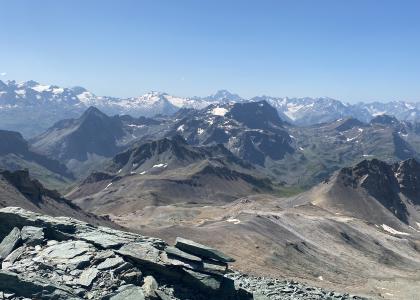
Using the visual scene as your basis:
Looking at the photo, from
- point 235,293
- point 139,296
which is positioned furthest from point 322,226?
point 139,296

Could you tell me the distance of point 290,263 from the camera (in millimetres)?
122688

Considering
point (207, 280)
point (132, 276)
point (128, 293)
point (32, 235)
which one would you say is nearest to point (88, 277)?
point (132, 276)

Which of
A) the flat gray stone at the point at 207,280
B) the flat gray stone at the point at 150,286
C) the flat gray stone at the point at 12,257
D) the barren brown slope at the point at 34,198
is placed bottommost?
the barren brown slope at the point at 34,198

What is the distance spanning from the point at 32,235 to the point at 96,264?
8.69 m

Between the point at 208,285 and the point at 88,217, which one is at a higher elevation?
the point at 208,285

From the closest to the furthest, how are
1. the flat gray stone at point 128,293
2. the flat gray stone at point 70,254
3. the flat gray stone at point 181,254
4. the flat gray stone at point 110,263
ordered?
the flat gray stone at point 128,293
the flat gray stone at point 110,263
the flat gray stone at point 70,254
the flat gray stone at point 181,254

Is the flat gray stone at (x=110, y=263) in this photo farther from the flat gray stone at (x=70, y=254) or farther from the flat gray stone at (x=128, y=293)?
the flat gray stone at (x=128, y=293)

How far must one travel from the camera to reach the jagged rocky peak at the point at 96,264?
3950 centimetres

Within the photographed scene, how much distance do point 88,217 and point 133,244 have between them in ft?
331

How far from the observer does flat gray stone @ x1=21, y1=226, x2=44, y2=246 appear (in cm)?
4709

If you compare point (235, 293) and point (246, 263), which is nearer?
point (235, 293)

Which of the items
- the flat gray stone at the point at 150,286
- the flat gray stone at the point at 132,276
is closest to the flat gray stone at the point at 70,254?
the flat gray stone at the point at 132,276

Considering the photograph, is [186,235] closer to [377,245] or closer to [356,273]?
[356,273]

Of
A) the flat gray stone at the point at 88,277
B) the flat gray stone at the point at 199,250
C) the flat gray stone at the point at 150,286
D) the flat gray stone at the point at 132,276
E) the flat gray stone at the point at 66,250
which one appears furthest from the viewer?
the flat gray stone at the point at 199,250
